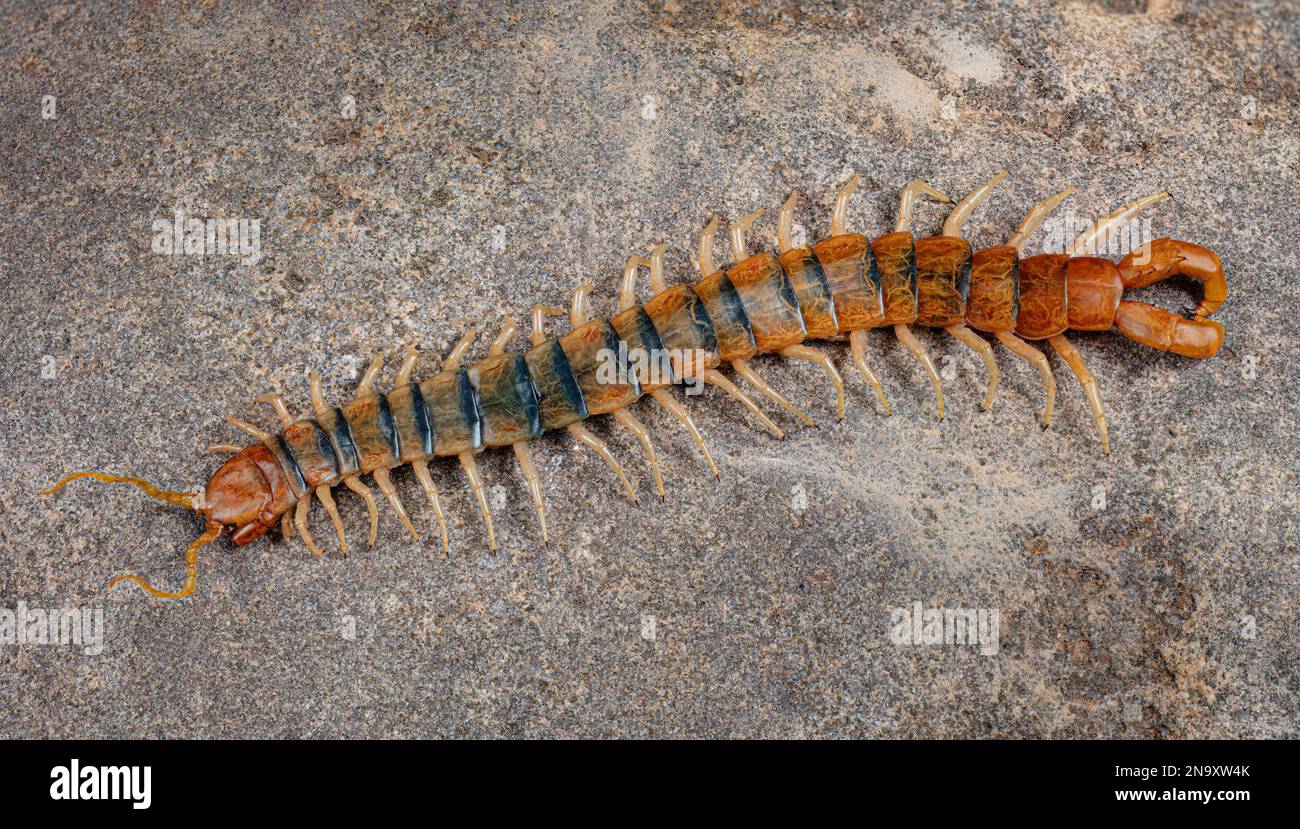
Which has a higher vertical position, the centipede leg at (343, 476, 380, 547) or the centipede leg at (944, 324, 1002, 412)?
the centipede leg at (944, 324, 1002, 412)

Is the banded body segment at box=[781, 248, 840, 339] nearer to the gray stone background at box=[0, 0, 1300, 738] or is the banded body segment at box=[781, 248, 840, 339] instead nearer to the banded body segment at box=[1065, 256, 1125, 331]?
the gray stone background at box=[0, 0, 1300, 738]

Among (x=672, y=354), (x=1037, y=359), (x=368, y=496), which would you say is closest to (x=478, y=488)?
(x=368, y=496)

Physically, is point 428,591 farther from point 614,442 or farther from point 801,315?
point 801,315

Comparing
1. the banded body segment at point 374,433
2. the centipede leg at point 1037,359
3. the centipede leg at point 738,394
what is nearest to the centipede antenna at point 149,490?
the banded body segment at point 374,433

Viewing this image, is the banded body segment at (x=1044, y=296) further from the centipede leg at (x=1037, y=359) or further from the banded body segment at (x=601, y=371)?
the banded body segment at (x=601, y=371)

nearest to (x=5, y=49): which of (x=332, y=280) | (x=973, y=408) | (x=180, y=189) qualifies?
(x=180, y=189)

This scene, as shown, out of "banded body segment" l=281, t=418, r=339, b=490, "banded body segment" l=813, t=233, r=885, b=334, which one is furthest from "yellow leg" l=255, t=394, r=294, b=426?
"banded body segment" l=813, t=233, r=885, b=334
